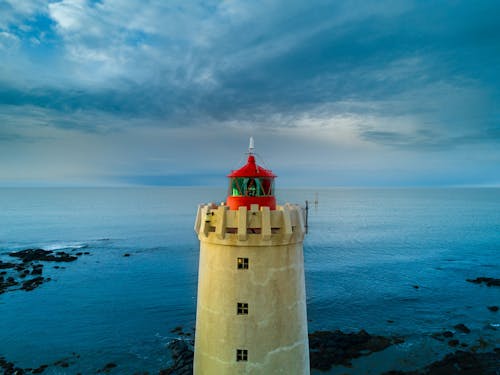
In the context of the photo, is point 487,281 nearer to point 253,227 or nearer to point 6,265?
point 253,227

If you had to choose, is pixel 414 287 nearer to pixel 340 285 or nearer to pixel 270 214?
pixel 340 285

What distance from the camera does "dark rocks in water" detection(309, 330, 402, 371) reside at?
2770 centimetres

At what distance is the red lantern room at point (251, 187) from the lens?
408 inches

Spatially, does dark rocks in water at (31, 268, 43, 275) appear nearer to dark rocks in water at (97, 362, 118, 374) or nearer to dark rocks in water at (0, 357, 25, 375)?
dark rocks in water at (0, 357, 25, 375)

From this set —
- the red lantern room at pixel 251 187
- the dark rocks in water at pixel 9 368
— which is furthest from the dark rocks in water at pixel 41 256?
the red lantern room at pixel 251 187

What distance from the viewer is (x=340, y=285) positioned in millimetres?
46469

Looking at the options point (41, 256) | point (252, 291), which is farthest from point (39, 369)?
point (41, 256)

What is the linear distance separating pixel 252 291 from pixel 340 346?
24264 mm

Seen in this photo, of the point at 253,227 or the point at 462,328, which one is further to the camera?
the point at 462,328

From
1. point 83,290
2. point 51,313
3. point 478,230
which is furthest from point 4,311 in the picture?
point 478,230

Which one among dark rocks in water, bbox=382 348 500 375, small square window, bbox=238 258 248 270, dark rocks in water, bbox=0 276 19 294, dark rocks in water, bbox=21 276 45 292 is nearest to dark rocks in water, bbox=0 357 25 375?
dark rocks in water, bbox=21 276 45 292

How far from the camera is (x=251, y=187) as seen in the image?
34.6ft

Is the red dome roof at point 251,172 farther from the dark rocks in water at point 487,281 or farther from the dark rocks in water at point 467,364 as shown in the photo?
the dark rocks in water at point 487,281

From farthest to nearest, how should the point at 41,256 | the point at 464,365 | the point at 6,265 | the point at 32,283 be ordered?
the point at 41,256, the point at 6,265, the point at 32,283, the point at 464,365
